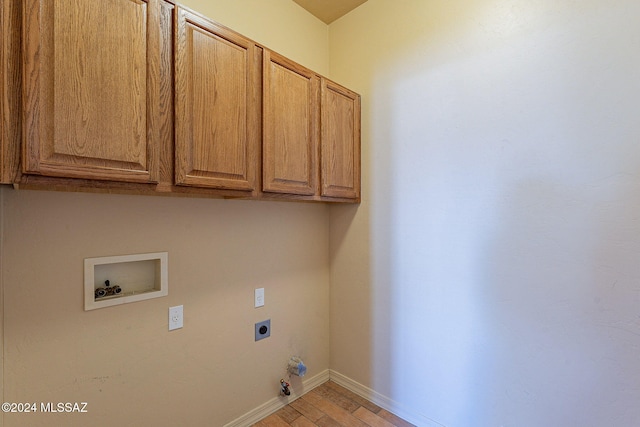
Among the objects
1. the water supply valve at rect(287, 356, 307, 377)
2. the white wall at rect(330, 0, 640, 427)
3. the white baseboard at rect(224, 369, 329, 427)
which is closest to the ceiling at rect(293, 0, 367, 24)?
the white wall at rect(330, 0, 640, 427)

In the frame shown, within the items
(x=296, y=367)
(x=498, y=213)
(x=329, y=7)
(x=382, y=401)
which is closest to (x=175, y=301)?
(x=296, y=367)

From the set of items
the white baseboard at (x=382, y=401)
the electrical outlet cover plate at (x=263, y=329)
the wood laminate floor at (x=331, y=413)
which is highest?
the electrical outlet cover plate at (x=263, y=329)

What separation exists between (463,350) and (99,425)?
1.83 meters

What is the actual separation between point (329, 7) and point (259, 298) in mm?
2139

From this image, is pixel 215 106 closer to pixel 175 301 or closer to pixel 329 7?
pixel 175 301

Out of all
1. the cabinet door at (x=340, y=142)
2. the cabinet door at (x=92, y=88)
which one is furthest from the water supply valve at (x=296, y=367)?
the cabinet door at (x=92, y=88)

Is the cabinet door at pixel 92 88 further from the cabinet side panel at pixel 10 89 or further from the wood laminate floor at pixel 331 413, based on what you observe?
the wood laminate floor at pixel 331 413

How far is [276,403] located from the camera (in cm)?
194

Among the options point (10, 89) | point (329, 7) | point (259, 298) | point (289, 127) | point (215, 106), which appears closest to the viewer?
point (10, 89)

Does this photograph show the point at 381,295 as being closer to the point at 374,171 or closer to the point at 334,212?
the point at 334,212

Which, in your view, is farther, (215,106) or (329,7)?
(329,7)

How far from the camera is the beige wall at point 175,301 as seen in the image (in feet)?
3.75

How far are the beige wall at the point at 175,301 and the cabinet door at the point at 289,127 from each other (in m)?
0.37

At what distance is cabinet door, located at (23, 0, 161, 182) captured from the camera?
90cm
